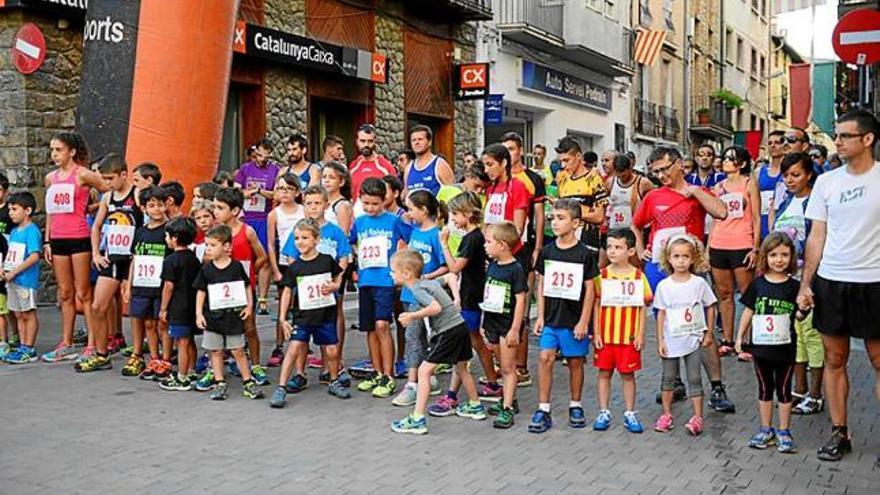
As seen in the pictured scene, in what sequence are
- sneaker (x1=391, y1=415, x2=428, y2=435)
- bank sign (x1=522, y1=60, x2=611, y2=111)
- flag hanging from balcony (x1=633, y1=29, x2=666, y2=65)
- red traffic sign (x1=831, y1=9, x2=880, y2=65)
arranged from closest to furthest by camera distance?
sneaker (x1=391, y1=415, x2=428, y2=435), red traffic sign (x1=831, y1=9, x2=880, y2=65), bank sign (x1=522, y1=60, x2=611, y2=111), flag hanging from balcony (x1=633, y1=29, x2=666, y2=65)

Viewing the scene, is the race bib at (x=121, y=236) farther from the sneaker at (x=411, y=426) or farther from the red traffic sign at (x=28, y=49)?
the red traffic sign at (x=28, y=49)

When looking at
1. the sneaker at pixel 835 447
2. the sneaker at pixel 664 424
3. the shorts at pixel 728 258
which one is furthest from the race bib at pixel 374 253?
the sneaker at pixel 835 447

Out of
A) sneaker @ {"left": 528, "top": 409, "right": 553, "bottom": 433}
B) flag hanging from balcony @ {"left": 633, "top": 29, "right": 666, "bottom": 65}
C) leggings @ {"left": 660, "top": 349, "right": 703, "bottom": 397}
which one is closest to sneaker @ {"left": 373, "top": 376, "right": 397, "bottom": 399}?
sneaker @ {"left": 528, "top": 409, "right": 553, "bottom": 433}

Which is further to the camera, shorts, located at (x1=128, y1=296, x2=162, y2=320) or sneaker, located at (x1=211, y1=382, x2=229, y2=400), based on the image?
shorts, located at (x1=128, y1=296, x2=162, y2=320)

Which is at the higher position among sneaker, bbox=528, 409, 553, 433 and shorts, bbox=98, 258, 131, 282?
shorts, bbox=98, 258, 131, 282

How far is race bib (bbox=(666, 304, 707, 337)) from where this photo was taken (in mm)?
6762

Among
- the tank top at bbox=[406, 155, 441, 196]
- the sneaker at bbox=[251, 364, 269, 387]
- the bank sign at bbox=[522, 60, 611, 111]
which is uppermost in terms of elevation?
the bank sign at bbox=[522, 60, 611, 111]

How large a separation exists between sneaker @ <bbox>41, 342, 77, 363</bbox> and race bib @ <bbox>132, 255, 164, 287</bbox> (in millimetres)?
1290

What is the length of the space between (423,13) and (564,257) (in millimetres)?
14978

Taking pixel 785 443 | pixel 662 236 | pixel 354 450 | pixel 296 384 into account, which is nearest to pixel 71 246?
pixel 296 384

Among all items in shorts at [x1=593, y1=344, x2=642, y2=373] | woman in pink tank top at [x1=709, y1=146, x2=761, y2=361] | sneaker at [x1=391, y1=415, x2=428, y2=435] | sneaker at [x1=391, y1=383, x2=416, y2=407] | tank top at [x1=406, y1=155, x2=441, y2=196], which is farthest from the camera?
tank top at [x1=406, y1=155, x2=441, y2=196]

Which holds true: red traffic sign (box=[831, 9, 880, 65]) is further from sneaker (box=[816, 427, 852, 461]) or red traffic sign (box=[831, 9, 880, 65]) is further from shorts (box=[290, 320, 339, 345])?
shorts (box=[290, 320, 339, 345])

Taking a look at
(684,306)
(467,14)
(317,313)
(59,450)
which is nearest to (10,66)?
(317,313)

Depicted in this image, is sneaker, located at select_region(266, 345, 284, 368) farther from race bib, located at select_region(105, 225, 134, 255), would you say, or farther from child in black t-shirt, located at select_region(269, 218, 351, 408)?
race bib, located at select_region(105, 225, 134, 255)
